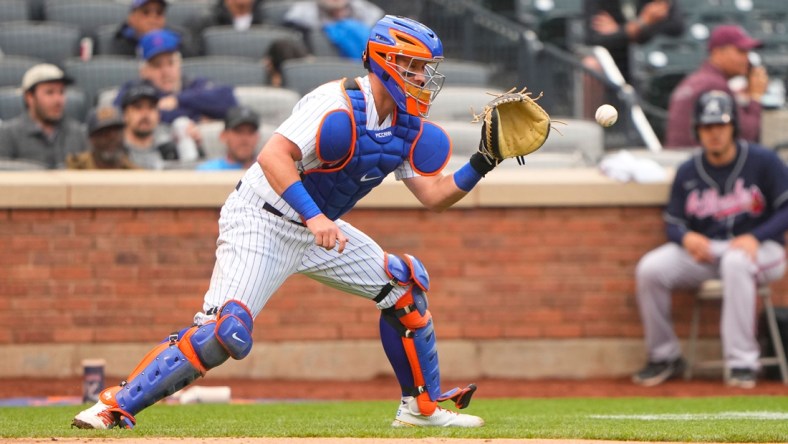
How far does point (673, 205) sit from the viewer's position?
10.0m

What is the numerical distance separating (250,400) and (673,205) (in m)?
3.33

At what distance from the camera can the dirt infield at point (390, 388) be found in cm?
934

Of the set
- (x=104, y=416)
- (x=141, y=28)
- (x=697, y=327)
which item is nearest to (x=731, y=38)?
(x=697, y=327)

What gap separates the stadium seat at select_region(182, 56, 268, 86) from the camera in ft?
38.3

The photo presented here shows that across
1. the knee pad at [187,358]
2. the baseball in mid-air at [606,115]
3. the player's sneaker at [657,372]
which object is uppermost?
the baseball in mid-air at [606,115]

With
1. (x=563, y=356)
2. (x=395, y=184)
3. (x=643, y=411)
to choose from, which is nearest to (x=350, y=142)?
(x=643, y=411)

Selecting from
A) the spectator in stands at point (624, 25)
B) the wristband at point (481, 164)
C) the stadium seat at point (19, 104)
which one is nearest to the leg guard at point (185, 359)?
the wristband at point (481, 164)

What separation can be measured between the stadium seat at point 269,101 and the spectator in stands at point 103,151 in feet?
4.01

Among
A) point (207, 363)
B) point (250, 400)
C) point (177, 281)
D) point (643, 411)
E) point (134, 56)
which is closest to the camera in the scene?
point (207, 363)

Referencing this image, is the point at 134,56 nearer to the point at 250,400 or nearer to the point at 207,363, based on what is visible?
the point at 250,400

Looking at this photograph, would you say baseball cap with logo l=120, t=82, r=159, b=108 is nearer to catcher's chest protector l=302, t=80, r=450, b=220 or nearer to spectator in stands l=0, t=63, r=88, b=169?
spectator in stands l=0, t=63, r=88, b=169

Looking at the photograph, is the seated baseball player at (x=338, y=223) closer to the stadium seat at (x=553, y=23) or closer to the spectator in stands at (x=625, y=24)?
the spectator in stands at (x=625, y=24)

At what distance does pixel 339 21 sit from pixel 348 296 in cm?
336

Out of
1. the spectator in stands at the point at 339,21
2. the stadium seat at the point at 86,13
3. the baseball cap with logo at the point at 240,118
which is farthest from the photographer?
the stadium seat at the point at 86,13
